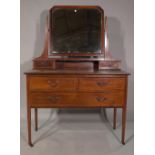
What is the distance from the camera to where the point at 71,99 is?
179 centimetres

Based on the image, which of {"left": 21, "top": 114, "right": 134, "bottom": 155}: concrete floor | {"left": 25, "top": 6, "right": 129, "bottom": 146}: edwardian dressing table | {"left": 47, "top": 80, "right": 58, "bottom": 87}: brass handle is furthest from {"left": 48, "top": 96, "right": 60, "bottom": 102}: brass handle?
{"left": 21, "top": 114, "right": 134, "bottom": 155}: concrete floor

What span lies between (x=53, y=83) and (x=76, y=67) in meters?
0.56

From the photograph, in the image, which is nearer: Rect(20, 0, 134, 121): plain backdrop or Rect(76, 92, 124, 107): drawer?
Rect(76, 92, 124, 107): drawer

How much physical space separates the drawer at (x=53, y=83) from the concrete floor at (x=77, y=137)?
23.5 inches

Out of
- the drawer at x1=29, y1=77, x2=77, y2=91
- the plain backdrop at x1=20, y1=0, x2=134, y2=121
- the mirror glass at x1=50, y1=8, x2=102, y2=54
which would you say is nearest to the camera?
the drawer at x1=29, y1=77, x2=77, y2=91

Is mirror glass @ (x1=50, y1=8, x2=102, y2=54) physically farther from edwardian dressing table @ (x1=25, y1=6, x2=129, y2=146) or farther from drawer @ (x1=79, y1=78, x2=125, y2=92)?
drawer @ (x1=79, y1=78, x2=125, y2=92)

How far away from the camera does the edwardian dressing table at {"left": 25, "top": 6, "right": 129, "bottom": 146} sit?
1778 mm

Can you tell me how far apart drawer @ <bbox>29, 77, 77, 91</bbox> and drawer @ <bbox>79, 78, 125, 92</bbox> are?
83 millimetres

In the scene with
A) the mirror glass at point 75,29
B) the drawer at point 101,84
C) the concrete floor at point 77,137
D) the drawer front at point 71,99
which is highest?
the mirror glass at point 75,29

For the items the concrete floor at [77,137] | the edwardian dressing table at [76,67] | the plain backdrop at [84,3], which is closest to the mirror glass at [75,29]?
the edwardian dressing table at [76,67]

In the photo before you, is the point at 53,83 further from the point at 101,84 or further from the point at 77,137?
the point at 77,137

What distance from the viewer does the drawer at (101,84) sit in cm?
178

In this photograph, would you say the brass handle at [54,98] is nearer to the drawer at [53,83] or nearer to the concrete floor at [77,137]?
the drawer at [53,83]

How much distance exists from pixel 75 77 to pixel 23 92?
41.0 inches
